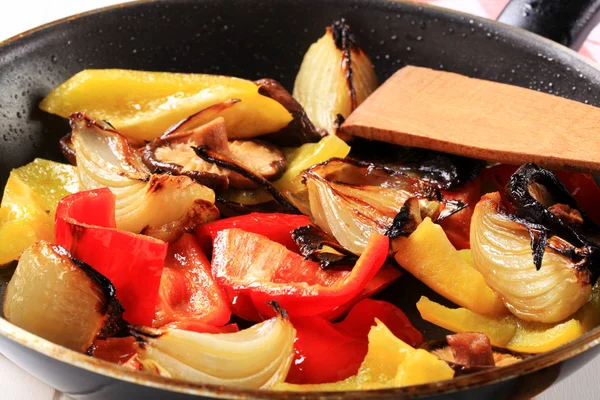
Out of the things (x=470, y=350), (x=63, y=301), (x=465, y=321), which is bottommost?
(x=465, y=321)

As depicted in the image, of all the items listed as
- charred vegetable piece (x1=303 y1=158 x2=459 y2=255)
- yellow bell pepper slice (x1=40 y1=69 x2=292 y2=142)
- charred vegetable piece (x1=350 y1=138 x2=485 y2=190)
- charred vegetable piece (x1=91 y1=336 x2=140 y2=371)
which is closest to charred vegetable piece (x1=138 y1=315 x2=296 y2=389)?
charred vegetable piece (x1=91 y1=336 x2=140 y2=371)

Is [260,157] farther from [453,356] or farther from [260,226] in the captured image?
[453,356]

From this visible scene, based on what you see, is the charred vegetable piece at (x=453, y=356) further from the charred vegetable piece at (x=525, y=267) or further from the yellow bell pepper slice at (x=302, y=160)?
the yellow bell pepper slice at (x=302, y=160)

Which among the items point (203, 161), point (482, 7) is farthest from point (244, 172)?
point (482, 7)

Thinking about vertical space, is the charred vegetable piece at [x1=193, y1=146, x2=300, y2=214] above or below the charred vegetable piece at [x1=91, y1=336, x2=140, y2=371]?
above

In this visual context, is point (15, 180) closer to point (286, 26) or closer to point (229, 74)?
point (229, 74)

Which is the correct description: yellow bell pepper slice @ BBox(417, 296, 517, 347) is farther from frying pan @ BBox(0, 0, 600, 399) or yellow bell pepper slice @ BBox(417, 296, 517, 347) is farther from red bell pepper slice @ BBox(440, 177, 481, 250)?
frying pan @ BBox(0, 0, 600, 399)

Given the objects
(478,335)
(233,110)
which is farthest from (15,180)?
(478,335)
